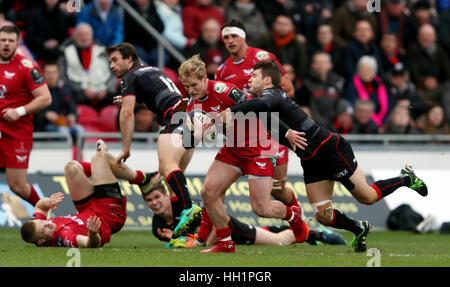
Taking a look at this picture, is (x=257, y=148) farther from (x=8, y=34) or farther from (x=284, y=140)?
(x=8, y=34)

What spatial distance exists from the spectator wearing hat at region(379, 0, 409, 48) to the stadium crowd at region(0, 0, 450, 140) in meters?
0.02

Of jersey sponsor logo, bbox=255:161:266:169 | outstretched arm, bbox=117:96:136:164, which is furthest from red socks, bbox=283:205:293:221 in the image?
outstretched arm, bbox=117:96:136:164

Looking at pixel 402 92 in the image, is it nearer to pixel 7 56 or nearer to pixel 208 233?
pixel 208 233

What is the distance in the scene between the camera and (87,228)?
11.1 m

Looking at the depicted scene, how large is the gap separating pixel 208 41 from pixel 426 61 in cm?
523

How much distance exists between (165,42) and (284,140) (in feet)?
25.3

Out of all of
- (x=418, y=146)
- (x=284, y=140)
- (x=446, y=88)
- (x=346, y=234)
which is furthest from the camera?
(x=446, y=88)

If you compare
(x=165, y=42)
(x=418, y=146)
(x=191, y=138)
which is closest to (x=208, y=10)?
(x=165, y=42)

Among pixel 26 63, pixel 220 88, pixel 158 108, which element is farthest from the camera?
pixel 26 63

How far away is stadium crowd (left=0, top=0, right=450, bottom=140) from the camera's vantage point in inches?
676

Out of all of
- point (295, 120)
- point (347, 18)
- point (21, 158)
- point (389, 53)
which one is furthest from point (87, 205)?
point (389, 53)

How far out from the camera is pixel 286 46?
1833 cm

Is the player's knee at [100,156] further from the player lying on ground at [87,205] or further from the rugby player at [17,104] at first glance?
the rugby player at [17,104]

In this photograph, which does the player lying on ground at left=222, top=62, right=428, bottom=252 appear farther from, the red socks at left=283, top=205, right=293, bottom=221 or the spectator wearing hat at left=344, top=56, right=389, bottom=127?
the spectator wearing hat at left=344, top=56, right=389, bottom=127
